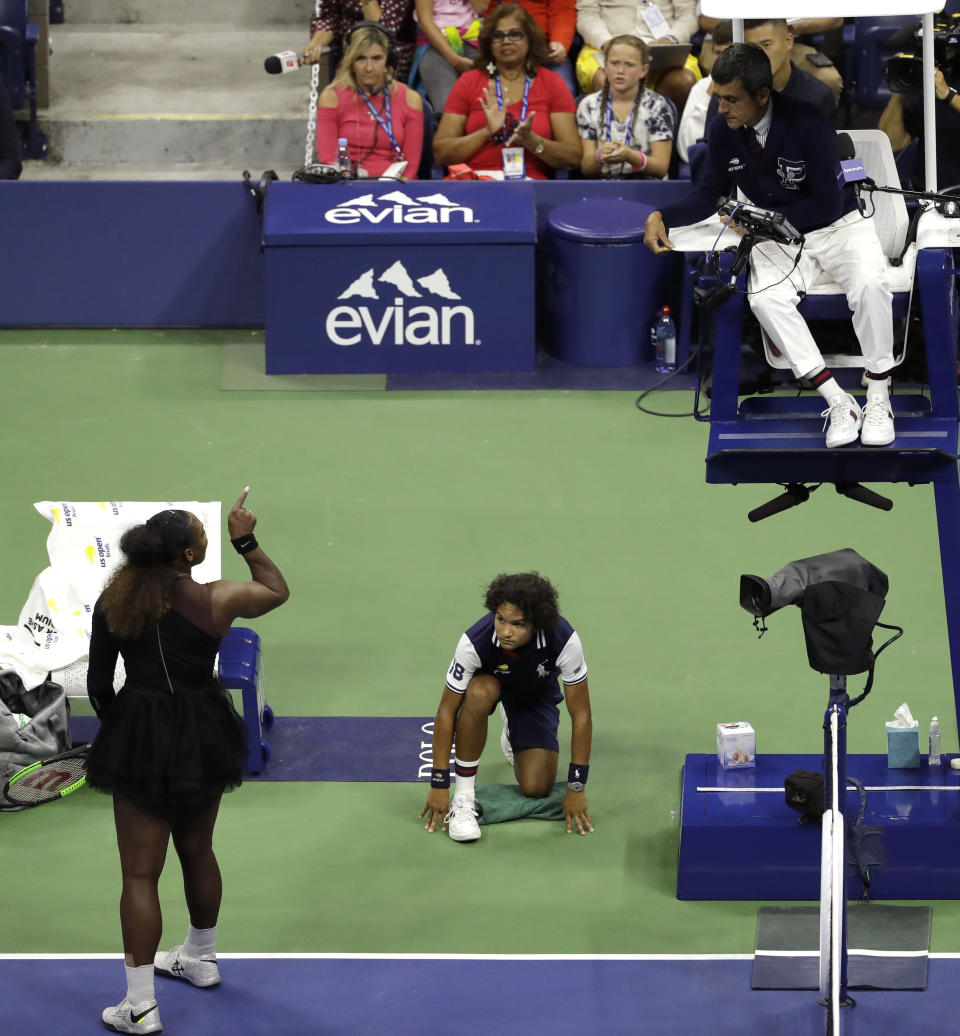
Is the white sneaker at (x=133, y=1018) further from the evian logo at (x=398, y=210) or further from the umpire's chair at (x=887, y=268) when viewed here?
the evian logo at (x=398, y=210)

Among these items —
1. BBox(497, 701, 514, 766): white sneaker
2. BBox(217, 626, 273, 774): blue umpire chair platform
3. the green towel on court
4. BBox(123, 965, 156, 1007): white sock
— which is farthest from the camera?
BBox(497, 701, 514, 766): white sneaker

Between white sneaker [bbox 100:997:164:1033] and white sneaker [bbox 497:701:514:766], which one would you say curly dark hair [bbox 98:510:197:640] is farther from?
white sneaker [bbox 497:701:514:766]

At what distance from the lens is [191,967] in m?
7.00

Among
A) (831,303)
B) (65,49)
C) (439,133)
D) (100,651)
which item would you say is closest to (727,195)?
(831,303)

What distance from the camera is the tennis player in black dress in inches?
252

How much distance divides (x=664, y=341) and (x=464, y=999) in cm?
678

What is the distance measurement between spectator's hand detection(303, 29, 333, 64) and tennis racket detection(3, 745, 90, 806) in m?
7.13

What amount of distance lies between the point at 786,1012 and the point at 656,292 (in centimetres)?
701

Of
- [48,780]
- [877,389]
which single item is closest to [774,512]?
[877,389]

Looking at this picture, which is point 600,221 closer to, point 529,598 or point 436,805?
point 529,598

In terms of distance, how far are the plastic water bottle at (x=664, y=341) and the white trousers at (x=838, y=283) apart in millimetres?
5440

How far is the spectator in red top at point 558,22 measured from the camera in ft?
46.1

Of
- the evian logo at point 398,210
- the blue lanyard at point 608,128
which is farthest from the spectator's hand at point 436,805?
the blue lanyard at point 608,128

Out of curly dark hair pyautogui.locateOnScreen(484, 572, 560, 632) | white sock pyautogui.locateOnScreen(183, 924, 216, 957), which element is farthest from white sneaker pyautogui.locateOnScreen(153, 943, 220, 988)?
curly dark hair pyautogui.locateOnScreen(484, 572, 560, 632)
